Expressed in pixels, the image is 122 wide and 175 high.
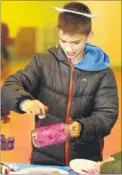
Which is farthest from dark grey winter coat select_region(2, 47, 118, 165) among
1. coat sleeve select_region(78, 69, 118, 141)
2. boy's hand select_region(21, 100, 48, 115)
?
boy's hand select_region(21, 100, 48, 115)

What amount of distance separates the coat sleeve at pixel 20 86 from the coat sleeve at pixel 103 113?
0.48ft

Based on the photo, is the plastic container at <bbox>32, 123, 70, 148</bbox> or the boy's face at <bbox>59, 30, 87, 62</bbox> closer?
the plastic container at <bbox>32, 123, 70, 148</bbox>

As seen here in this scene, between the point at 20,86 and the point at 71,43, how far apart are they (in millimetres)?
164

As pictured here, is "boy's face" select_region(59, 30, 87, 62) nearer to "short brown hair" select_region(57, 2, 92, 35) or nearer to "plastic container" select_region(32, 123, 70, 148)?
"short brown hair" select_region(57, 2, 92, 35)

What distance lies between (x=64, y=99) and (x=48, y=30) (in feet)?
10.7

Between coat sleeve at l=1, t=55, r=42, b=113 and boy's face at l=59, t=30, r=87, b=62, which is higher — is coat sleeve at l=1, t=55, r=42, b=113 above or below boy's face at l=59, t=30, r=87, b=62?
below

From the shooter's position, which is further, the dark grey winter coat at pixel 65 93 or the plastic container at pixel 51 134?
the dark grey winter coat at pixel 65 93

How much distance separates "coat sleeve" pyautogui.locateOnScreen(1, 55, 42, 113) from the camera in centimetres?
89

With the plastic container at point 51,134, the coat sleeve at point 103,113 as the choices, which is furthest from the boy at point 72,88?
the plastic container at point 51,134

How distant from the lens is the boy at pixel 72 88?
0.95 m

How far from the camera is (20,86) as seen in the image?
3.12 feet

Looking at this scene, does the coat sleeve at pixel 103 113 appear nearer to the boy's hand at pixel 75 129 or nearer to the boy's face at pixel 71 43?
the boy's hand at pixel 75 129

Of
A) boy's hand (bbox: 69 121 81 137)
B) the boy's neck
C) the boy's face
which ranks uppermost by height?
the boy's face

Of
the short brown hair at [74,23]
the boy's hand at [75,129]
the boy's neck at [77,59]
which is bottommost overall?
the boy's hand at [75,129]
